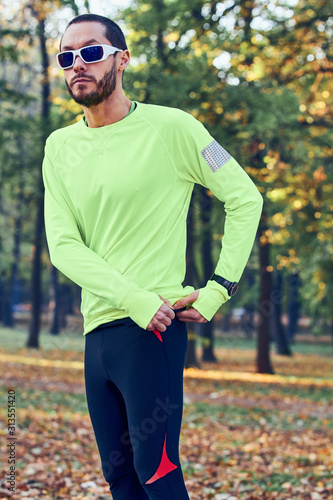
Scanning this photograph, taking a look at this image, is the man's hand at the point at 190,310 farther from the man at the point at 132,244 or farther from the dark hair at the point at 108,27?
the dark hair at the point at 108,27

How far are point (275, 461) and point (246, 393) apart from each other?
8.01 meters

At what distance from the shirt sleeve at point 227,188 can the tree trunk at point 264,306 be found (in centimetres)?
1568

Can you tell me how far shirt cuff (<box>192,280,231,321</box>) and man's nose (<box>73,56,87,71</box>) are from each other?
1.02 meters

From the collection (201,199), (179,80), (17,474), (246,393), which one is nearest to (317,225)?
(201,199)

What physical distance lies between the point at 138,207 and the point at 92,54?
650mm

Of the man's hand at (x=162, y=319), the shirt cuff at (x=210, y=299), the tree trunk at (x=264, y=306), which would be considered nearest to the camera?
the man's hand at (x=162, y=319)

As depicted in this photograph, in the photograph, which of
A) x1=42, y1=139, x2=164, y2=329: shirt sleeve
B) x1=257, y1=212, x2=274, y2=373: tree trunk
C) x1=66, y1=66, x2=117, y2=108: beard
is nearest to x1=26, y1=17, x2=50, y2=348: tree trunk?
x1=257, y1=212, x2=274, y2=373: tree trunk

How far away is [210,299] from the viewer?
2.68m

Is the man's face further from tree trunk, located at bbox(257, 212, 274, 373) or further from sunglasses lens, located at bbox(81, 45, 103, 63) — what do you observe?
tree trunk, located at bbox(257, 212, 274, 373)

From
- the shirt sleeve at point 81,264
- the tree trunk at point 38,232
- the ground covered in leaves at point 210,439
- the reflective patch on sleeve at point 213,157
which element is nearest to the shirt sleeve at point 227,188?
the reflective patch on sleeve at point 213,157

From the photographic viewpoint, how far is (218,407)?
13.0m

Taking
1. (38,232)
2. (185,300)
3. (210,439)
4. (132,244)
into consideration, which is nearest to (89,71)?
(132,244)

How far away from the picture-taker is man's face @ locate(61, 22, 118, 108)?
8.89ft

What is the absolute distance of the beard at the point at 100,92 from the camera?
271cm
